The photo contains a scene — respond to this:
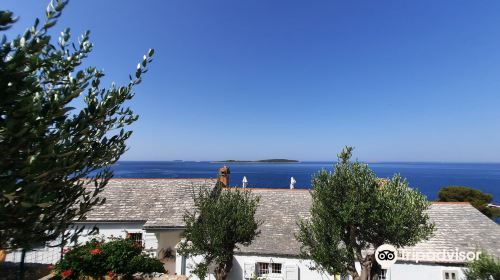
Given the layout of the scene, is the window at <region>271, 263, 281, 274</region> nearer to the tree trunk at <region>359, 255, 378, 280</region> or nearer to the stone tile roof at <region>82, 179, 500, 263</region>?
the stone tile roof at <region>82, 179, 500, 263</region>

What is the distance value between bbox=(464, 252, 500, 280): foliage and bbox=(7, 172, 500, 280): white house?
201cm

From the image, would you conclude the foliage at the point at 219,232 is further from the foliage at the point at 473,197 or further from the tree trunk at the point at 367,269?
the foliage at the point at 473,197

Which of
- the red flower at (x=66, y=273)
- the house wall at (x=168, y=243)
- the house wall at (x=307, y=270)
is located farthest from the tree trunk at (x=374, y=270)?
the red flower at (x=66, y=273)

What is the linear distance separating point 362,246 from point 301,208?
10.7m

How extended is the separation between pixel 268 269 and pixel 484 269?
14.0 m

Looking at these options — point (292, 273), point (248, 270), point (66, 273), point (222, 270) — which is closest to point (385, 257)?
point (222, 270)

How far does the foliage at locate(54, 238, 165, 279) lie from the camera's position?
11.5 metres

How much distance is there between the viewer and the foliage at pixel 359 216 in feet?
48.5

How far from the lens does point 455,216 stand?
2400 centimetres

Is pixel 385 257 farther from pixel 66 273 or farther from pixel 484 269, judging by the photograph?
pixel 66 273

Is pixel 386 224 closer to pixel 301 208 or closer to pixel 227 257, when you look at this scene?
pixel 227 257

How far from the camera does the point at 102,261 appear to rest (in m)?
12.1

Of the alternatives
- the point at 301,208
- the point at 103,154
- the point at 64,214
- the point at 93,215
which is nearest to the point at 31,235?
the point at 64,214

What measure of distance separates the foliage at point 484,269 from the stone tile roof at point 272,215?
2.87m
